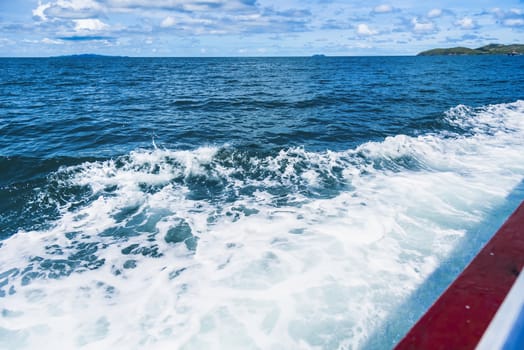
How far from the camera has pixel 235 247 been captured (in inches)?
206

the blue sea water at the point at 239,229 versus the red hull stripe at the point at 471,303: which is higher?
the red hull stripe at the point at 471,303

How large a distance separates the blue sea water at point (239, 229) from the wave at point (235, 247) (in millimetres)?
27

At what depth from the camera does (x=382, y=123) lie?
48.3 ft

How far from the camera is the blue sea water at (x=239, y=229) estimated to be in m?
3.69

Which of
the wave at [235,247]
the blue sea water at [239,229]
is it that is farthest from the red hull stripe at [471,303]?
the wave at [235,247]

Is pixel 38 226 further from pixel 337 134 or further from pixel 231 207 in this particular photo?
pixel 337 134

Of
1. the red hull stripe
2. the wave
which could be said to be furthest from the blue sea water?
the red hull stripe

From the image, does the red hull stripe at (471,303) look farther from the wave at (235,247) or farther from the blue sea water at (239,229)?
Result: the wave at (235,247)

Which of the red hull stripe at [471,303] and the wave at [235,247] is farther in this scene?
the wave at [235,247]

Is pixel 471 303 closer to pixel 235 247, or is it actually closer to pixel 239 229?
pixel 235 247

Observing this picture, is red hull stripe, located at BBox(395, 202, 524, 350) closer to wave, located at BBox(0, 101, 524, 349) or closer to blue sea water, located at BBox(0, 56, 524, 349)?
blue sea water, located at BBox(0, 56, 524, 349)

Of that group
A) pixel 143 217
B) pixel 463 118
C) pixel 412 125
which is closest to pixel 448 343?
pixel 143 217

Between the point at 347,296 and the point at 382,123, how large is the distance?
1247 centimetres

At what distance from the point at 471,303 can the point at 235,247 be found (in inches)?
151
